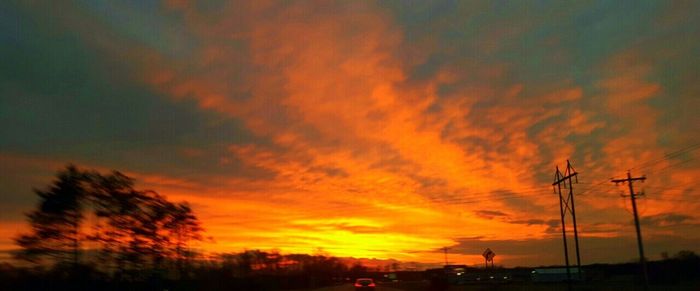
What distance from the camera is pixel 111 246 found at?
39.8 meters

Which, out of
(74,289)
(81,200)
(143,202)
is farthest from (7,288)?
(143,202)

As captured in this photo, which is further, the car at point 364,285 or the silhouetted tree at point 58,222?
the car at point 364,285

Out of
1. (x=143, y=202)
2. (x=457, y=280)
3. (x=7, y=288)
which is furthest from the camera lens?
(x=457, y=280)

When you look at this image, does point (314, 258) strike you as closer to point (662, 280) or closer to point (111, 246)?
point (662, 280)

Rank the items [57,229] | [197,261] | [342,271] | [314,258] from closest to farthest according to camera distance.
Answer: [57,229], [197,261], [314,258], [342,271]

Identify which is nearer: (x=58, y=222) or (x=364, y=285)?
(x=58, y=222)

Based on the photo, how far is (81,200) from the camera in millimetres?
36219

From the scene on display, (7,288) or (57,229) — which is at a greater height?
(57,229)

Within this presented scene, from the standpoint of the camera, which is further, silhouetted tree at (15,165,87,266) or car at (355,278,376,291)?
car at (355,278,376,291)

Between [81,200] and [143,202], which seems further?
[143,202]

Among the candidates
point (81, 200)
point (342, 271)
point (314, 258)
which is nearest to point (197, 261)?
point (81, 200)

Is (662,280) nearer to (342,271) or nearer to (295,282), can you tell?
(295,282)

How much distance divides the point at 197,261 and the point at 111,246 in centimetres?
2034

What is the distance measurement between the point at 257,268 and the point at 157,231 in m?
54.2
